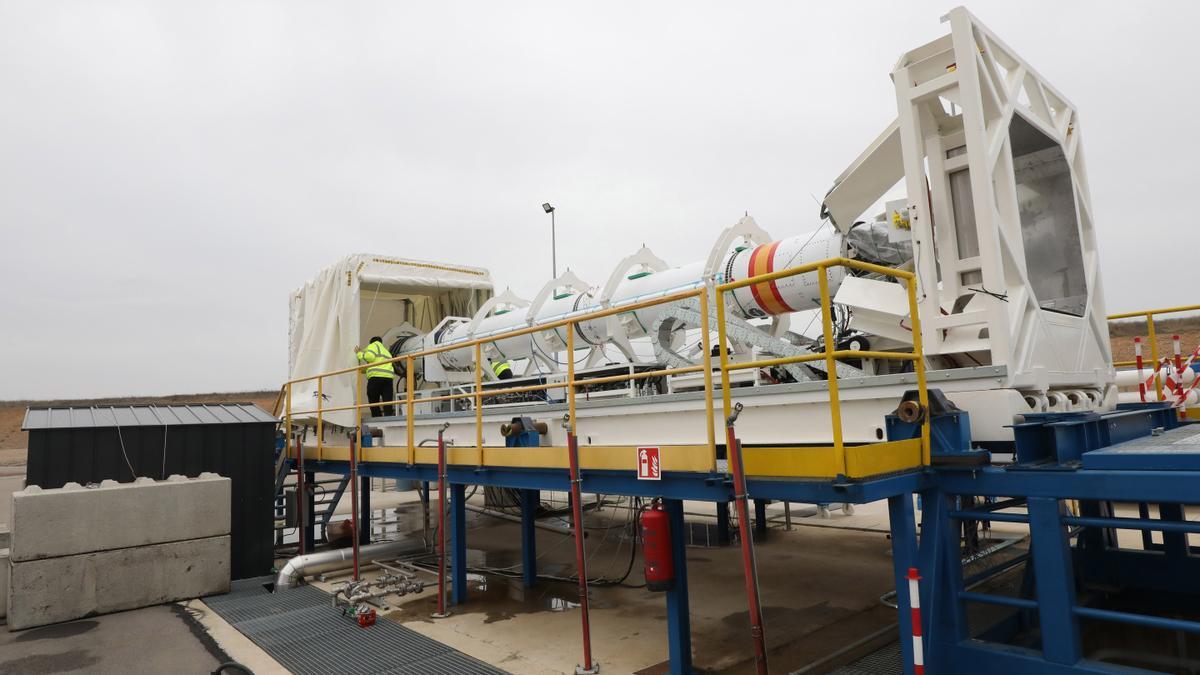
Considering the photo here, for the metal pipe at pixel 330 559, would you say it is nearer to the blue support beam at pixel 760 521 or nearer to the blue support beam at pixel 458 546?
the blue support beam at pixel 458 546

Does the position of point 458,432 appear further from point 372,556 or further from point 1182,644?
point 1182,644

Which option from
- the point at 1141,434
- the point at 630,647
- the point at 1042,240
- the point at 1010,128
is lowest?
the point at 630,647

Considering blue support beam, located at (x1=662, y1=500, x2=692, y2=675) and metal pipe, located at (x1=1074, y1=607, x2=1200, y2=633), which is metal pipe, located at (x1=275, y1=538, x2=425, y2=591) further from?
metal pipe, located at (x1=1074, y1=607, x2=1200, y2=633)

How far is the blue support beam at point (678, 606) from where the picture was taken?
16.8 ft

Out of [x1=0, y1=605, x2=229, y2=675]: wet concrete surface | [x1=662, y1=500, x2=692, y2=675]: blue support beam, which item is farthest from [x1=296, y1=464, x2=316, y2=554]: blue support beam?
[x1=662, y1=500, x2=692, y2=675]: blue support beam

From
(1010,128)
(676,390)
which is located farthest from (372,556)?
(1010,128)

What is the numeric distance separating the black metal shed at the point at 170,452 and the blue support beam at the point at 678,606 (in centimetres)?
666

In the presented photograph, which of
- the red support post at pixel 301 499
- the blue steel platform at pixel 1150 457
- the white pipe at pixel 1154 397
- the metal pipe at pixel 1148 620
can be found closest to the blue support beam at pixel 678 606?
the metal pipe at pixel 1148 620

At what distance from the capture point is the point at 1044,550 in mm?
3871

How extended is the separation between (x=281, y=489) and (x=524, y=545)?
505cm

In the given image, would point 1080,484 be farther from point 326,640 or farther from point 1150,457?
point 326,640

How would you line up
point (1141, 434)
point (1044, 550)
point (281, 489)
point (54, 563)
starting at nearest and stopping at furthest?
point (1044, 550) < point (1141, 434) < point (54, 563) < point (281, 489)

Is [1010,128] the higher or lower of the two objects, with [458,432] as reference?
higher

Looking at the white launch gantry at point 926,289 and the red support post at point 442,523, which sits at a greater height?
the white launch gantry at point 926,289
